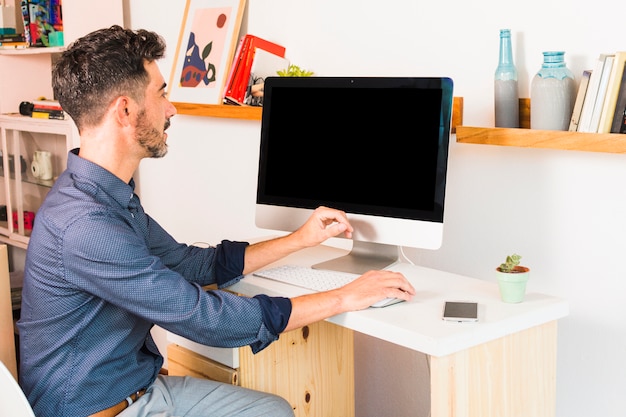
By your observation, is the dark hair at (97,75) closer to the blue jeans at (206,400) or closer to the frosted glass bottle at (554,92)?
the blue jeans at (206,400)

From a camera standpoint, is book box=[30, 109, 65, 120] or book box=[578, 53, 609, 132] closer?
book box=[578, 53, 609, 132]

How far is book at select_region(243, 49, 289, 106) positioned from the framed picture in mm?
172

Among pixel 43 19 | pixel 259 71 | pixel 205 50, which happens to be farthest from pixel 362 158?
pixel 43 19

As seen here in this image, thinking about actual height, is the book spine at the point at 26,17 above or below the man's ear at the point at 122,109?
above

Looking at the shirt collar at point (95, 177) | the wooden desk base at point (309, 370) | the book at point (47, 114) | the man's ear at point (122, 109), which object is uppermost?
the man's ear at point (122, 109)

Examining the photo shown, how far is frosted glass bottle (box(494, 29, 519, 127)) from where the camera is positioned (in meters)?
2.08

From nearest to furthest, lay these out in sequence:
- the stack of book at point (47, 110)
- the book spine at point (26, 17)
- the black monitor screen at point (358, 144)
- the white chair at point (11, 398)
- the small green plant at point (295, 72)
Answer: the white chair at point (11, 398)
the black monitor screen at point (358, 144)
the small green plant at point (295, 72)
the stack of book at point (47, 110)
the book spine at point (26, 17)

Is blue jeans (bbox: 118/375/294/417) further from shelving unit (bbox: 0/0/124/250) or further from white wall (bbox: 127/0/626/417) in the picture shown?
shelving unit (bbox: 0/0/124/250)

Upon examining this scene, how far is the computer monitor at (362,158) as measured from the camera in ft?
6.38

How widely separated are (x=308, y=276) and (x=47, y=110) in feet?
6.56

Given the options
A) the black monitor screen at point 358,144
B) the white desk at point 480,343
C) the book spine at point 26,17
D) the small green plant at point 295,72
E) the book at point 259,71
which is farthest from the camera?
the book spine at point 26,17

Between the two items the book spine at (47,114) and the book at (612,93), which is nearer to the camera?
the book at (612,93)

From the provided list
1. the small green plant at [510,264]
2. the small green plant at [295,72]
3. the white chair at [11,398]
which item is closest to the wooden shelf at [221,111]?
the small green plant at [295,72]

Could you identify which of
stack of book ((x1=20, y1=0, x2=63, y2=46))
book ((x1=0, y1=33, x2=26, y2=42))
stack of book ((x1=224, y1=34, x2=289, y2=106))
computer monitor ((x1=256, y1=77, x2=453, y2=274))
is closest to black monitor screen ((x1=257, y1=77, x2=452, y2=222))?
computer monitor ((x1=256, y1=77, x2=453, y2=274))
